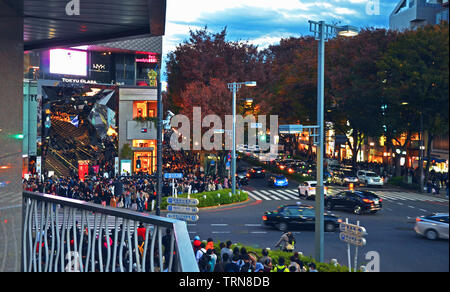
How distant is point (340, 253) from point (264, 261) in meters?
6.54

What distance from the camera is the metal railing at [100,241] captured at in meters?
4.29

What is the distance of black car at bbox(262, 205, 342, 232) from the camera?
21.0 meters

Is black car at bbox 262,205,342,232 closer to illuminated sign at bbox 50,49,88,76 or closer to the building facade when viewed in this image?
the building facade

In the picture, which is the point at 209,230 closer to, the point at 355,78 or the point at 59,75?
the point at 355,78

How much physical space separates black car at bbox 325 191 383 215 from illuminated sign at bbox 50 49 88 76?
107 ft

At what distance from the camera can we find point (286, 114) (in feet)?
137

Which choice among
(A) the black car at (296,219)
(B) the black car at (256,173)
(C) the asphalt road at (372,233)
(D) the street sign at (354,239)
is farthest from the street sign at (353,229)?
(B) the black car at (256,173)

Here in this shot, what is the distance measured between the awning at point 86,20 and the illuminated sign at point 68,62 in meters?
41.1

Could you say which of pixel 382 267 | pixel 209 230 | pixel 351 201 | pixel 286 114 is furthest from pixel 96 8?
pixel 286 114

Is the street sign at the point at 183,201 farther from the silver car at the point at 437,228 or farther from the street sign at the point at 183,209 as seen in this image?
the silver car at the point at 437,228

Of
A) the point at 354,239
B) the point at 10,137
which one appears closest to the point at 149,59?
the point at 354,239

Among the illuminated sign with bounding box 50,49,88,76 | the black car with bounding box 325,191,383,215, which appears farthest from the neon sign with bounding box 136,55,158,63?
the black car with bounding box 325,191,383,215

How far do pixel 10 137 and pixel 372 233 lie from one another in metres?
10.3

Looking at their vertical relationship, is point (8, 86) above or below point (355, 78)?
below
